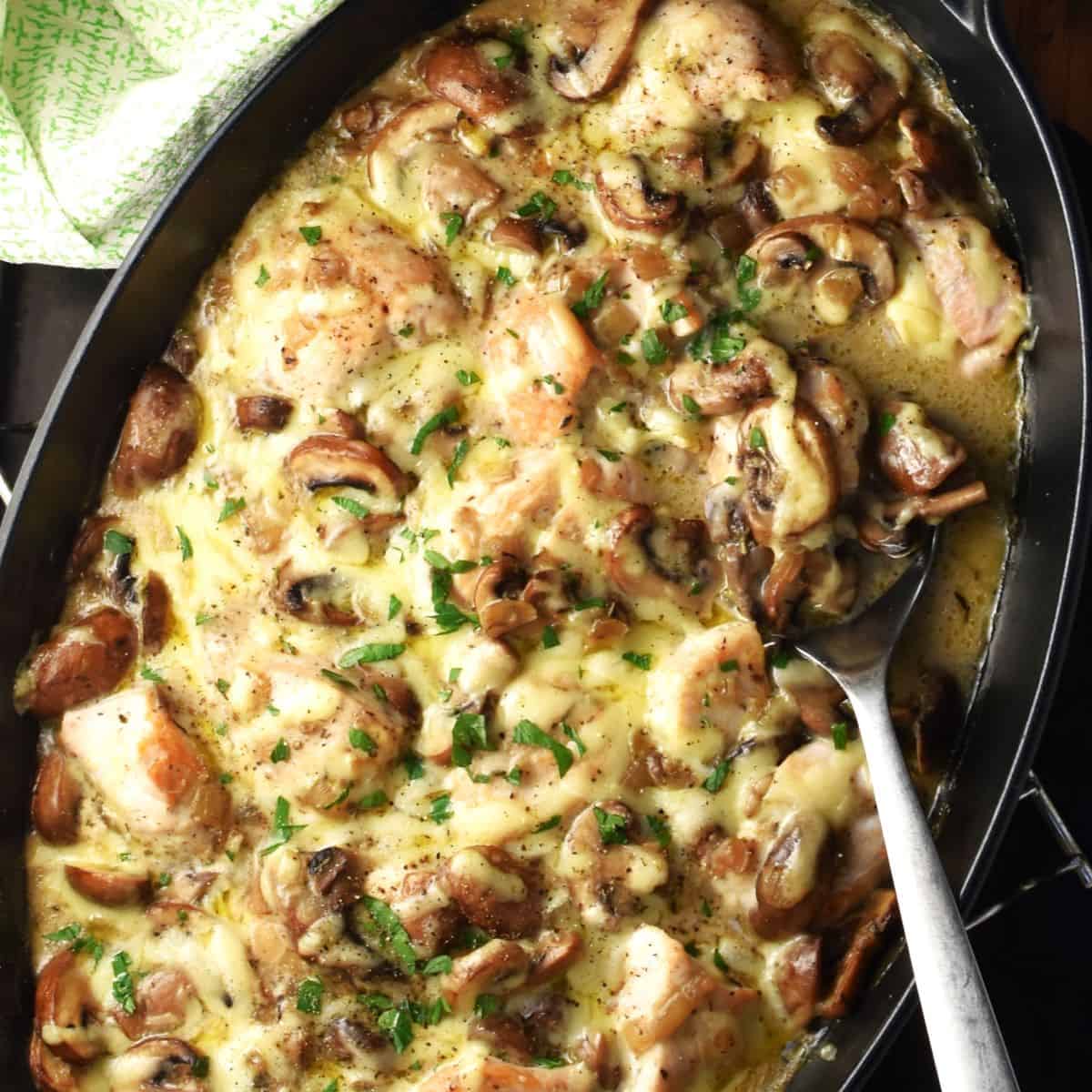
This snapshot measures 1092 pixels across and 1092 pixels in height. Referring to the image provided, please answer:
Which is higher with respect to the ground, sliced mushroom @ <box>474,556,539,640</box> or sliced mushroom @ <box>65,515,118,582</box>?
sliced mushroom @ <box>474,556,539,640</box>

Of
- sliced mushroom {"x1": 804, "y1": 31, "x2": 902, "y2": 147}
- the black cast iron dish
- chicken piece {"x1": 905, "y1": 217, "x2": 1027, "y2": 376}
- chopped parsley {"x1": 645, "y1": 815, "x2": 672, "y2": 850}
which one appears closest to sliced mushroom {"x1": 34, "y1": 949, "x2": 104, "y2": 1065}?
the black cast iron dish

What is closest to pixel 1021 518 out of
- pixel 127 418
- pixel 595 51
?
pixel 595 51

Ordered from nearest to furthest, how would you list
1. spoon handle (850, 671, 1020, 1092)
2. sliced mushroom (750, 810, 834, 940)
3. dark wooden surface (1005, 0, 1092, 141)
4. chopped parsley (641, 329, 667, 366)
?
spoon handle (850, 671, 1020, 1092), sliced mushroom (750, 810, 834, 940), chopped parsley (641, 329, 667, 366), dark wooden surface (1005, 0, 1092, 141)

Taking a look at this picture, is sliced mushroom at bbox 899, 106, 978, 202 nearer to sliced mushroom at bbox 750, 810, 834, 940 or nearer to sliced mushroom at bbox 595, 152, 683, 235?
sliced mushroom at bbox 595, 152, 683, 235

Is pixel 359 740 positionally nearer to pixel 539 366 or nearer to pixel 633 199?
pixel 539 366

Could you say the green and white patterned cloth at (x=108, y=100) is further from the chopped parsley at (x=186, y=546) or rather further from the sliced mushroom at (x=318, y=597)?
the sliced mushroom at (x=318, y=597)

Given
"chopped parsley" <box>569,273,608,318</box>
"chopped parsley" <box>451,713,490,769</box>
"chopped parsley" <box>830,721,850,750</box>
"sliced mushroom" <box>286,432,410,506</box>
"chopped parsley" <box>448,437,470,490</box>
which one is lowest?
"chopped parsley" <box>451,713,490,769</box>
